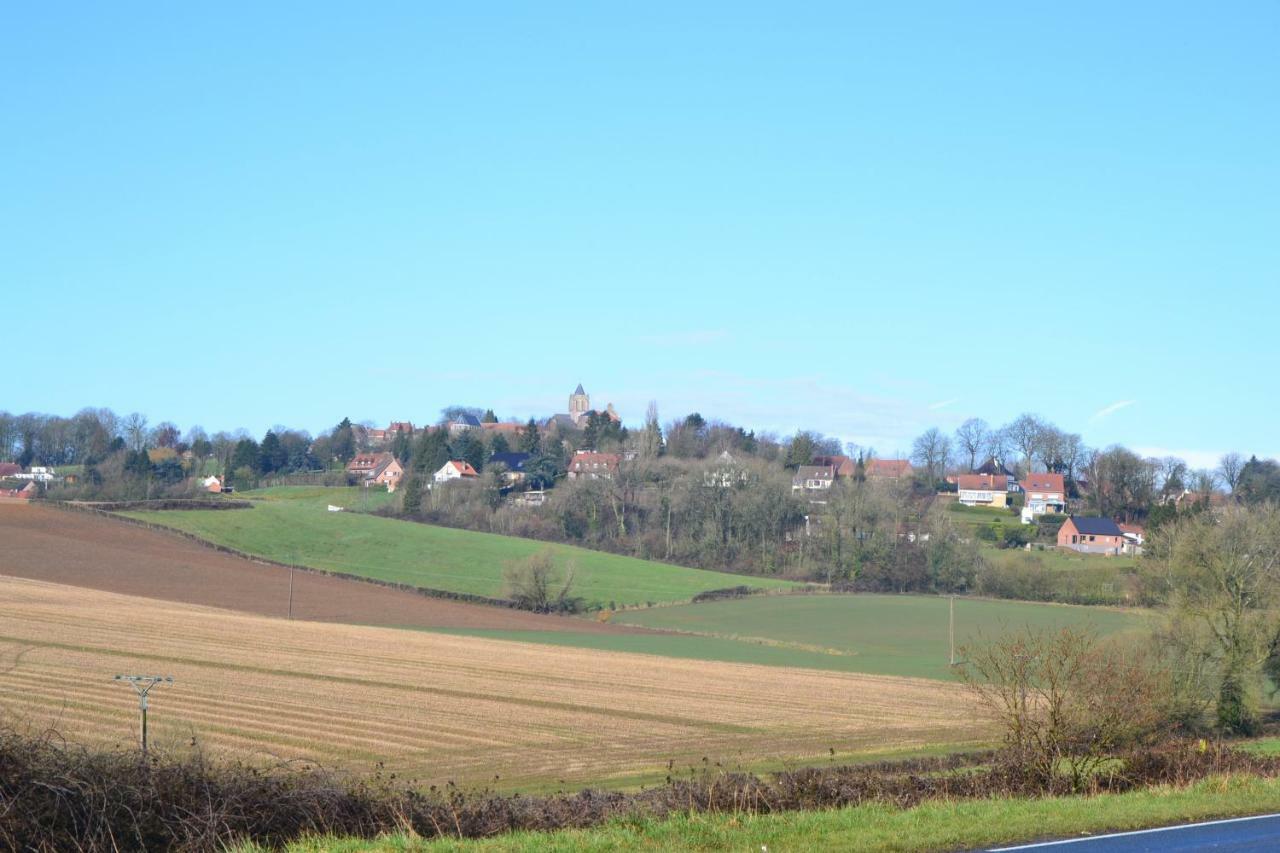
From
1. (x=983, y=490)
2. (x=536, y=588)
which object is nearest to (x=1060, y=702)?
(x=536, y=588)

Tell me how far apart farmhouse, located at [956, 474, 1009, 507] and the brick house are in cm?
4439

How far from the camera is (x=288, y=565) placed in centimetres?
8738

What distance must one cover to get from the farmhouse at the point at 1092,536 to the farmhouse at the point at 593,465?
148ft

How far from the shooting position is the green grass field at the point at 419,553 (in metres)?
89.1

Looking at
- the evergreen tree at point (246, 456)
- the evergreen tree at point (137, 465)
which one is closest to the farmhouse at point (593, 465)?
the evergreen tree at point (246, 456)

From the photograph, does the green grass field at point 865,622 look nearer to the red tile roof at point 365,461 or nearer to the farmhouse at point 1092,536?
the farmhouse at point 1092,536

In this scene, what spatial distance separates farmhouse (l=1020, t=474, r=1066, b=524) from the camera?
467ft

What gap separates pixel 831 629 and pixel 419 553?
36.0 metres

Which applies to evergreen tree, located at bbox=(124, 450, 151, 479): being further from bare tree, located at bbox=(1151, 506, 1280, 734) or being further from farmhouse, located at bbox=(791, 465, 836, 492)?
bare tree, located at bbox=(1151, 506, 1280, 734)

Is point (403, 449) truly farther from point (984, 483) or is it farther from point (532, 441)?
→ point (984, 483)

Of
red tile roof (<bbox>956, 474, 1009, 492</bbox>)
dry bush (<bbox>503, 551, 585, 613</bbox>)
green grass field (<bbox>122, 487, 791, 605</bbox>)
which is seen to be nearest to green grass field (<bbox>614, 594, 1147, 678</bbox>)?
dry bush (<bbox>503, 551, 585, 613</bbox>)

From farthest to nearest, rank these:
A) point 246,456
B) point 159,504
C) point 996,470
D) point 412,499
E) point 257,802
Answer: point 996,470
point 246,456
point 412,499
point 159,504
point 257,802

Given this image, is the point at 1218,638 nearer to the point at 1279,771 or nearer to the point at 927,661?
the point at 927,661

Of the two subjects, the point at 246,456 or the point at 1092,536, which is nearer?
the point at 1092,536
